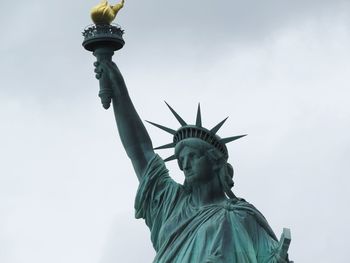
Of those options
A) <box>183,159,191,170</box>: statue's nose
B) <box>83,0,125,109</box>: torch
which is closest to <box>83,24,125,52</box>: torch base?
<box>83,0,125,109</box>: torch

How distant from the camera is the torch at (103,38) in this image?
2558 centimetres

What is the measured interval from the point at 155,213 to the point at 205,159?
3.13 ft

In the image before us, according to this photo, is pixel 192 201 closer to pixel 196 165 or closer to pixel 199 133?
pixel 196 165

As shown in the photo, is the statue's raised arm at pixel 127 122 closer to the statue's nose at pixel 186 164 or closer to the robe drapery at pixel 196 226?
the robe drapery at pixel 196 226

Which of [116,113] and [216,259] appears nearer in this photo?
[216,259]

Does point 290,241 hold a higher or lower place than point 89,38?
lower

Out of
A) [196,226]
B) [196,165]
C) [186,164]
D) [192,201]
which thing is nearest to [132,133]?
[186,164]

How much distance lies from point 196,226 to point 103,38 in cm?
258

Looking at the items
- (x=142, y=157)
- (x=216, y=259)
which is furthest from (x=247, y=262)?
(x=142, y=157)

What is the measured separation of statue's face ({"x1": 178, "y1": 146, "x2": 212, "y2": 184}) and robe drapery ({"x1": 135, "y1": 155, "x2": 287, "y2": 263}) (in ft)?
1.12

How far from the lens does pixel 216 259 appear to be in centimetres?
2408

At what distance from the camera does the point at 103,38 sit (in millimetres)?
25547

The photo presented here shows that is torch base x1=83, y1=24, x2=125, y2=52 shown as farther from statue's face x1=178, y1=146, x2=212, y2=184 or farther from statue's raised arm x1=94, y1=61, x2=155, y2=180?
statue's face x1=178, y1=146, x2=212, y2=184

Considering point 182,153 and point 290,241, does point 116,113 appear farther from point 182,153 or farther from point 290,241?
point 290,241
